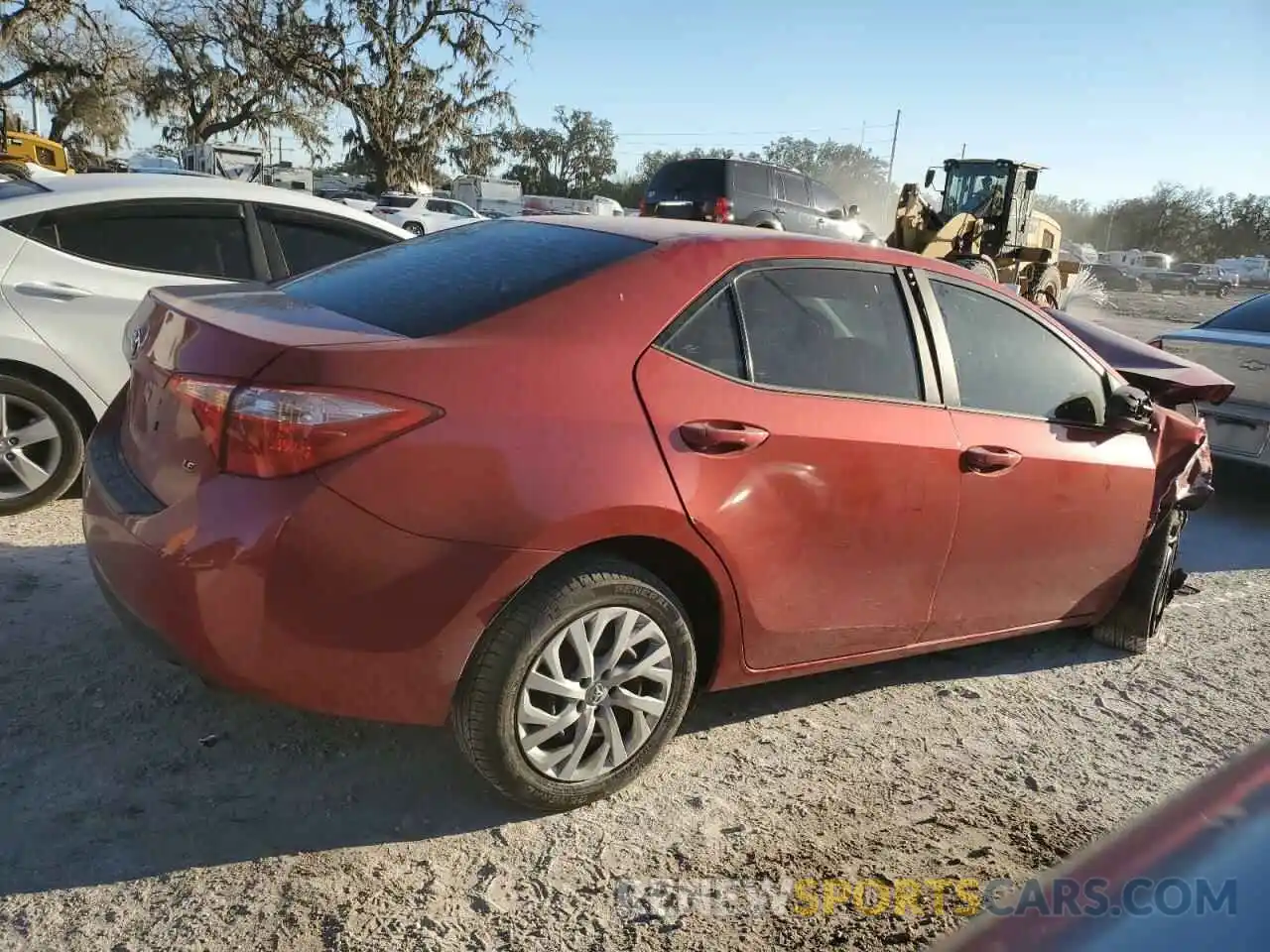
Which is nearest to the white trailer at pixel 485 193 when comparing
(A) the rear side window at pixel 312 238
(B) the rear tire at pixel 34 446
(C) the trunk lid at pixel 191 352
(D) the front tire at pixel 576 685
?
(A) the rear side window at pixel 312 238

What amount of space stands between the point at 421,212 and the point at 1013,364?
28152mm

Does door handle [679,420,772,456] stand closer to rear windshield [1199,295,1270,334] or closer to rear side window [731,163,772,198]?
rear windshield [1199,295,1270,334]

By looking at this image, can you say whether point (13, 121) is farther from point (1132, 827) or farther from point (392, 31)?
point (1132, 827)

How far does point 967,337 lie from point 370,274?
2053mm

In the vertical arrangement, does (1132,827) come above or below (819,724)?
above

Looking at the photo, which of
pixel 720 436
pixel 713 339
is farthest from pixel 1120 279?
pixel 720 436

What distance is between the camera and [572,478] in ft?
7.95

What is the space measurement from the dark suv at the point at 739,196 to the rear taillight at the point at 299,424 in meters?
13.8

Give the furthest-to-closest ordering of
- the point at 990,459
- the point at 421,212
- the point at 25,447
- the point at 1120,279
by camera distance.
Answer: the point at 1120,279 < the point at 421,212 < the point at 25,447 < the point at 990,459

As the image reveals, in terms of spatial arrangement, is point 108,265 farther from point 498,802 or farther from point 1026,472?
point 1026,472

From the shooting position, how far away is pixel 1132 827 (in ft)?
4.33

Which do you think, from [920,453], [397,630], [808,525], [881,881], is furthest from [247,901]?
[920,453]

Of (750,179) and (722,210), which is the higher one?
(750,179)

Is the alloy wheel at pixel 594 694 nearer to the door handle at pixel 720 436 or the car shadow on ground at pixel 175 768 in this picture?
the car shadow on ground at pixel 175 768
